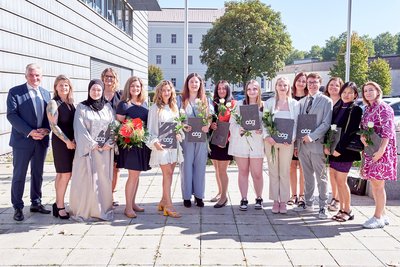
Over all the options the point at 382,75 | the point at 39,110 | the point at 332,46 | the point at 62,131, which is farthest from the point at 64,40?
the point at 332,46

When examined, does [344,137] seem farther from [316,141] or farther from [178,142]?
[178,142]

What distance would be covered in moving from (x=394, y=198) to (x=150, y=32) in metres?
69.4

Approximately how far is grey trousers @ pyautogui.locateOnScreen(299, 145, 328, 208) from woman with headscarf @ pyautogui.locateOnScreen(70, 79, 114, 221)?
2.83m

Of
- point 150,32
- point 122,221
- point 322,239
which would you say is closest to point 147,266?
point 122,221

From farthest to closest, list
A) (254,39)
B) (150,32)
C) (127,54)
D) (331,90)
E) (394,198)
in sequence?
1. (150,32)
2. (254,39)
3. (127,54)
4. (394,198)
5. (331,90)

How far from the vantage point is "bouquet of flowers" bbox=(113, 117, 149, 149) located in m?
5.79

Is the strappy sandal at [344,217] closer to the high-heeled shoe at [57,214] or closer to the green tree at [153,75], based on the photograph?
the high-heeled shoe at [57,214]

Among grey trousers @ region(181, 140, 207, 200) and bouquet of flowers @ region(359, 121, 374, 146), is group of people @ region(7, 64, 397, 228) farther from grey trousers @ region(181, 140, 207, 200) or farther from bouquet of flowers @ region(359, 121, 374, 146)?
bouquet of flowers @ region(359, 121, 374, 146)

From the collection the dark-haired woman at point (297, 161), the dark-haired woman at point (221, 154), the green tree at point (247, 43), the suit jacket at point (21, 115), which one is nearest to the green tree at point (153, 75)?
the green tree at point (247, 43)

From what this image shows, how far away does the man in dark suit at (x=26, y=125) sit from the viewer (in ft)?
19.3

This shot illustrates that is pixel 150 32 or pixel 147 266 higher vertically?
pixel 150 32

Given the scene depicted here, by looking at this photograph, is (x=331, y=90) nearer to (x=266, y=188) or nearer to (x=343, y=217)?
(x=343, y=217)

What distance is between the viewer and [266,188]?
8.34m

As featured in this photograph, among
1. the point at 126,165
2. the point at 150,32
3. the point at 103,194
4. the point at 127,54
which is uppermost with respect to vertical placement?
the point at 150,32
